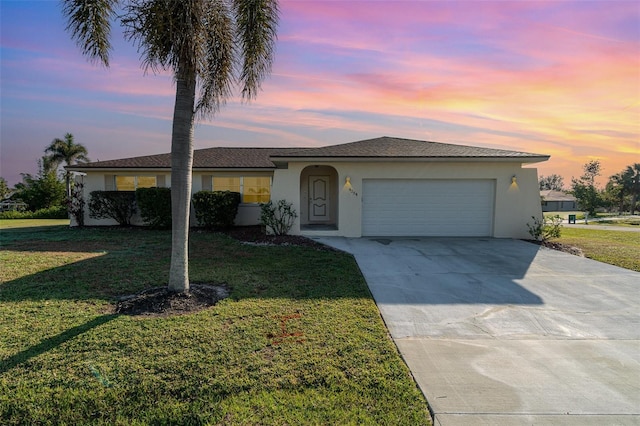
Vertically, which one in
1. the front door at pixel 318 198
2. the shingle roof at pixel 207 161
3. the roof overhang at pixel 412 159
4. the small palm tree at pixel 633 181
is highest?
the small palm tree at pixel 633 181

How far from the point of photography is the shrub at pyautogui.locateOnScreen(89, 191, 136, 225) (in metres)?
14.4

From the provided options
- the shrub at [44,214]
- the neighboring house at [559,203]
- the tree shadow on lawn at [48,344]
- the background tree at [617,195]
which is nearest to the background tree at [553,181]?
the neighboring house at [559,203]

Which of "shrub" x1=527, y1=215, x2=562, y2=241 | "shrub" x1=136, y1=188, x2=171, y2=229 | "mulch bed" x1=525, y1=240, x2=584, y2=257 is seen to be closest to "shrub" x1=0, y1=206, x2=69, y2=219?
"shrub" x1=136, y1=188, x2=171, y2=229

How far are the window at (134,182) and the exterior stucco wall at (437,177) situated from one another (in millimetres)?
6770

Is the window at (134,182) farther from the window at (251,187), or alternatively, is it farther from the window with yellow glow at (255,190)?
the window with yellow glow at (255,190)

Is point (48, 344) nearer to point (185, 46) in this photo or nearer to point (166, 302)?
point (166, 302)

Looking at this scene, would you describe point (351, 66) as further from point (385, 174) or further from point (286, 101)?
point (385, 174)

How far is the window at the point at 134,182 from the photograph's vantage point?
14883mm

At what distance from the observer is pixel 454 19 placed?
8.84m

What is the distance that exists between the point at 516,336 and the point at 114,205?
50.9 ft

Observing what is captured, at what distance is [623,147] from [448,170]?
1112 centimetres

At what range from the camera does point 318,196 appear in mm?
A: 15250

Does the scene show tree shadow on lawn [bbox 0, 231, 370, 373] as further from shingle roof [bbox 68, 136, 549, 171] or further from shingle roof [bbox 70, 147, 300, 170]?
shingle roof [bbox 70, 147, 300, 170]

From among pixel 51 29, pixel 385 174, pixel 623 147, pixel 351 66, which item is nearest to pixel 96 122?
pixel 51 29
